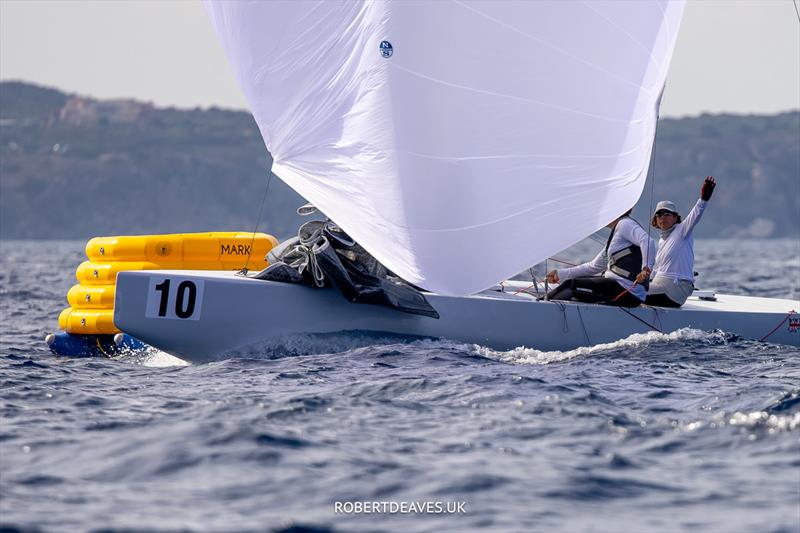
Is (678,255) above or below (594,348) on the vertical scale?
above

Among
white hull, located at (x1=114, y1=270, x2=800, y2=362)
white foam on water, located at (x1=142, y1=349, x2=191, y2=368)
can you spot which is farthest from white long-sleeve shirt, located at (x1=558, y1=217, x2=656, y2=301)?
white foam on water, located at (x1=142, y1=349, x2=191, y2=368)

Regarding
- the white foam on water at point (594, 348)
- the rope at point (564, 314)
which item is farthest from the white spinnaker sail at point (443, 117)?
the white foam on water at point (594, 348)

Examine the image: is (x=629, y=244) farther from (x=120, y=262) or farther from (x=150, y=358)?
(x=120, y=262)

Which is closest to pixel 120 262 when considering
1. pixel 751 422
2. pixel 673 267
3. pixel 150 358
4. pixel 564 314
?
pixel 150 358

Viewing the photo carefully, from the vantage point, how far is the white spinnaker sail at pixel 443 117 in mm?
8148

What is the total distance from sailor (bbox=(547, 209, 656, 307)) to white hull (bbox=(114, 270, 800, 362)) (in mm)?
125

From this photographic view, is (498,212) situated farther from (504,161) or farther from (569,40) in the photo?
(569,40)

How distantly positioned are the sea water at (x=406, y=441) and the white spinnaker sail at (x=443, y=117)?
2.66 ft

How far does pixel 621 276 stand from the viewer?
8797mm

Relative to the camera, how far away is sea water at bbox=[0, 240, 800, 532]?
13.9 feet

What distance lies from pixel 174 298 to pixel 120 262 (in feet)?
3.76

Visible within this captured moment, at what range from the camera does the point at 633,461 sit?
195 inches

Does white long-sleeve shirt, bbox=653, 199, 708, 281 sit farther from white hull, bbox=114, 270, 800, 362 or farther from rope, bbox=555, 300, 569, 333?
rope, bbox=555, 300, 569, 333

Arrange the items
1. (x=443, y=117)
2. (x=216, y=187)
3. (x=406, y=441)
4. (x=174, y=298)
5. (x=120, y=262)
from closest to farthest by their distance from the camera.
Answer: (x=406, y=441)
(x=174, y=298)
(x=443, y=117)
(x=120, y=262)
(x=216, y=187)
